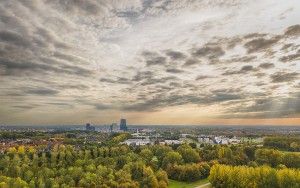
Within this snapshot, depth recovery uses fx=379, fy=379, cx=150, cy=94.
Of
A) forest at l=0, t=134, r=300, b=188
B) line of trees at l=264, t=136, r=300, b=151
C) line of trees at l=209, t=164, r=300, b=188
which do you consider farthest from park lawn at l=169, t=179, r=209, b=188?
line of trees at l=264, t=136, r=300, b=151

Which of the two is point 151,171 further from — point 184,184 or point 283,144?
point 283,144

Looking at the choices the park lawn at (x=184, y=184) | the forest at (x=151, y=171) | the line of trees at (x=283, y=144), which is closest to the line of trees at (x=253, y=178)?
the forest at (x=151, y=171)

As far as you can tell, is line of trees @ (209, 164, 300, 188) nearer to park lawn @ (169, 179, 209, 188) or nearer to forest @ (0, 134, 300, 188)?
forest @ (0, 134, 300, 188)

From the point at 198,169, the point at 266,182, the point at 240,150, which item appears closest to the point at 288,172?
the point at 266,182

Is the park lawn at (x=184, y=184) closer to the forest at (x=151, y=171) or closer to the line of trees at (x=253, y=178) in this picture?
the forest at (x=151, y=171)

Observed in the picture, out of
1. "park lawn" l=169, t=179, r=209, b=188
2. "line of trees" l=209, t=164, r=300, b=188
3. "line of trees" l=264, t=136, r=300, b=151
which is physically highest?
"line of trees" l=264, t=136, r=300, b=151

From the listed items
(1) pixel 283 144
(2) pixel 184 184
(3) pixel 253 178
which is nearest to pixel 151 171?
(2) pixel 184 184

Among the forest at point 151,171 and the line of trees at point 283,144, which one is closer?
the forest at point 151,171

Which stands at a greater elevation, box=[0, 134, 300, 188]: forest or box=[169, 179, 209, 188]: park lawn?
box=[0, 134, 300, 188]: forest
